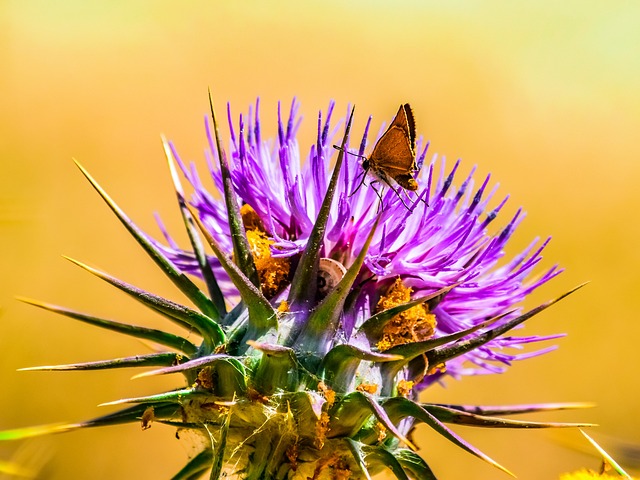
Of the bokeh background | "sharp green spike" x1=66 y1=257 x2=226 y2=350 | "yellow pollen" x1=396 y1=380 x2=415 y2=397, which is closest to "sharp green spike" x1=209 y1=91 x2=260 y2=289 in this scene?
"sharp green spike" x1=66 y1=257 x2=226 y2=350

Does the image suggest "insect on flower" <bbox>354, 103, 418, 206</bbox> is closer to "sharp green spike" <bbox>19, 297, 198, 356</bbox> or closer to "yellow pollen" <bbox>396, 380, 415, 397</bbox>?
"yellow pollen" <bbox>396, 380, 415, 397</bbox>

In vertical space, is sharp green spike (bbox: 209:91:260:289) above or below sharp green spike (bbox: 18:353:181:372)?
above

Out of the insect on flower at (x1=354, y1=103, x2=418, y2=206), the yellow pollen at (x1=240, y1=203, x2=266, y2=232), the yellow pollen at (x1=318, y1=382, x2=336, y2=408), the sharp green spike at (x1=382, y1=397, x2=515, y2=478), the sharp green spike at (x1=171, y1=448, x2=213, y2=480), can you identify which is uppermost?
the insect on flower at (x1=354, y1=103, x2=418, y2=206)

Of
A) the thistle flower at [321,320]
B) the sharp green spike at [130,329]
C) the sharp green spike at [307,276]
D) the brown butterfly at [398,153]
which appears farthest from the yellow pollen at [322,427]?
the brown butterfly at [398,153]

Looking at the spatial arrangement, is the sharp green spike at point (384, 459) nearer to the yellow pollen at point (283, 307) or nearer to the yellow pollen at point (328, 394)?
the yellow pollen at point (328, 394)

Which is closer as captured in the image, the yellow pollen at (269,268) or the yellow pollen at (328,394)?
the yellow pollen at (328,394)

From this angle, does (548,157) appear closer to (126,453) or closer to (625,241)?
(625,241)

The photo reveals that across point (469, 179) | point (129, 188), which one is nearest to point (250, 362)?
point (469, 179)
